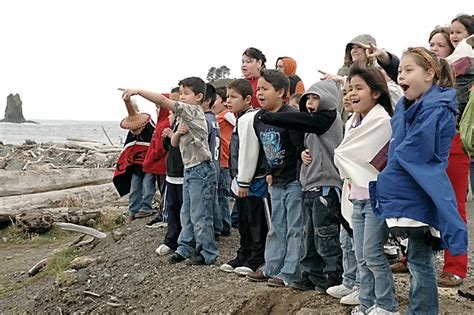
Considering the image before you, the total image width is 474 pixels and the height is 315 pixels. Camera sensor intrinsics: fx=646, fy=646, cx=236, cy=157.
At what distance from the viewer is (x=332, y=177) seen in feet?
18.0

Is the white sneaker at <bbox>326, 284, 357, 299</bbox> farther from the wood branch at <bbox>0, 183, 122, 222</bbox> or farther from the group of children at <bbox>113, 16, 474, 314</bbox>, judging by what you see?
the wood branch at <bbox>0, 183, 122, 222</bbox>

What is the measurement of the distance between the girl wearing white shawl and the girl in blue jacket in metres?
0.27

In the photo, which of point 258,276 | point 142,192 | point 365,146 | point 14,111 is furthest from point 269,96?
point 14,111

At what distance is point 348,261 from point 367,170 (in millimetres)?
928

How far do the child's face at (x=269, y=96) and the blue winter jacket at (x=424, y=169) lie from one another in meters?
2.04

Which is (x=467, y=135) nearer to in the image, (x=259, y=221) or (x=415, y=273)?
(x=415, y=273)

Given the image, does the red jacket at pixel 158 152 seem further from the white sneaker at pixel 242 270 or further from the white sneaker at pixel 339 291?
the white sneaker at pixel 339 291

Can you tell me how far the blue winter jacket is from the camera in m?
3.97

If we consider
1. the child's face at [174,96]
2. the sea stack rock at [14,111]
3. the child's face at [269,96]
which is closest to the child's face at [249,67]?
the child's face at [174,96]

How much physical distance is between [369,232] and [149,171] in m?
5.04

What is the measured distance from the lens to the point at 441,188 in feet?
13.0

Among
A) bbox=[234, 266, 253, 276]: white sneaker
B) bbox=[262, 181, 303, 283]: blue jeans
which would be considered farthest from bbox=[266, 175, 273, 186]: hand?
bbox=[234, 266, 253, 276]: white sneaker

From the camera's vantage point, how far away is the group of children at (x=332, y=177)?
4090mm

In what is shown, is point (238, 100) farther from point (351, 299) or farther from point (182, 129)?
point (351, 299)
